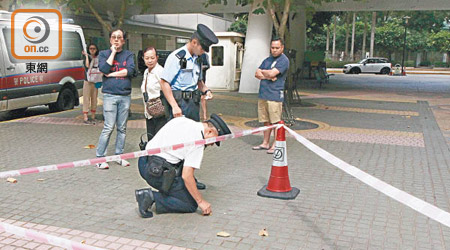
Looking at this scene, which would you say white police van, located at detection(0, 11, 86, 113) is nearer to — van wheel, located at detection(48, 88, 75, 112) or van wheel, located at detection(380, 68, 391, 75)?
van wheel, located at detection(48, 88, 75, 112)

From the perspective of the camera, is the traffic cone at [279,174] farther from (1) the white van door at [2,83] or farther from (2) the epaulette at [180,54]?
(1) the white van door at [2,83]

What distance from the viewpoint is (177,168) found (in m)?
4.14

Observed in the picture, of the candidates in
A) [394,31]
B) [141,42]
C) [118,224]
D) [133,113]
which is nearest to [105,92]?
[118,224]

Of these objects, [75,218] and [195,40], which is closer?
[75,218]

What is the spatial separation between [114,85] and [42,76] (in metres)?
5.57

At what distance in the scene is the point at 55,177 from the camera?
5.51 meters

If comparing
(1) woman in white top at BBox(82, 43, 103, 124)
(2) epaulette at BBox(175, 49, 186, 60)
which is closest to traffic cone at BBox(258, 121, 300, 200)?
(2) epaulette at BBox(175, 49, 186, 60)

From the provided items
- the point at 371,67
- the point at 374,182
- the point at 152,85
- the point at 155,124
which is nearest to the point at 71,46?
the point at 152,85

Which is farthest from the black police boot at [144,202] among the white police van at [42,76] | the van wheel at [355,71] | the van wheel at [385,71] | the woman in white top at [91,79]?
the van wheel at [385,71]

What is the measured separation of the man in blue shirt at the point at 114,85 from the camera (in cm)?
574

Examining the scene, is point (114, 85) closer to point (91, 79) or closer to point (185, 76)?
point (185, 76)

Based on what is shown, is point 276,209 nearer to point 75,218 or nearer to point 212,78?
point 75,218

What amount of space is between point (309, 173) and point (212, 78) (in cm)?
1275

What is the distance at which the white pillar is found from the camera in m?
16.6
